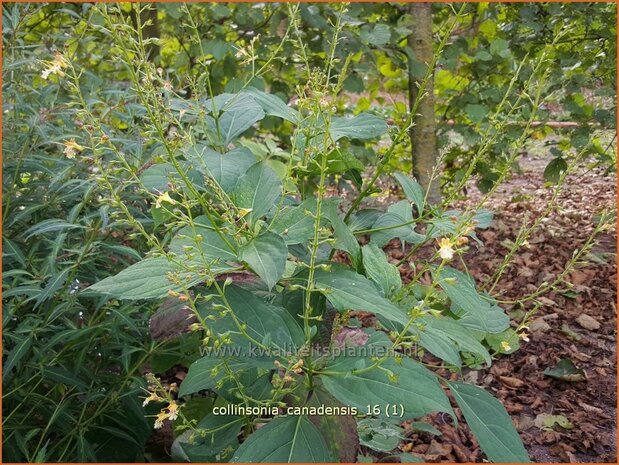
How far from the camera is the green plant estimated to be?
1.16 meters

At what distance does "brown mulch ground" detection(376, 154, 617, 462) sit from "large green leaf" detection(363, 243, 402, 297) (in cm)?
55

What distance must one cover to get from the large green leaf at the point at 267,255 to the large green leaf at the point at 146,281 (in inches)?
3.8

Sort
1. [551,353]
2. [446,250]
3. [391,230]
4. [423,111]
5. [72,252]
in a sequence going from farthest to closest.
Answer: [423,111] < [551,353] < [72,252] < [391,230] < [446,250]

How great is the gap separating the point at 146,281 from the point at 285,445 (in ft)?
1.35

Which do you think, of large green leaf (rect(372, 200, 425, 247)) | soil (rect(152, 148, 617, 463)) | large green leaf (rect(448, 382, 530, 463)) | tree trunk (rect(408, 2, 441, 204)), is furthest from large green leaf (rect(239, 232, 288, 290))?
tree trunk (rect(408, 2, 441, 204))

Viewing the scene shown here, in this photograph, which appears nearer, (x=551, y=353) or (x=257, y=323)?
(x=257, y=323)

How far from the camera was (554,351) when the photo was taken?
9.17 ft

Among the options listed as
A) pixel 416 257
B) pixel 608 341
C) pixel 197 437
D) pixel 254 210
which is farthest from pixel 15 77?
pixel 608 341

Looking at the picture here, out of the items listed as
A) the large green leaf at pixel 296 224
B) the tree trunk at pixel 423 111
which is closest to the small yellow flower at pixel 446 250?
the large green leaf at pixel 296 224

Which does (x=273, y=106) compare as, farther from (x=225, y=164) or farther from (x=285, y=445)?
(x=285, y=445)

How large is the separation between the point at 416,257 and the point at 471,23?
1.67 meters

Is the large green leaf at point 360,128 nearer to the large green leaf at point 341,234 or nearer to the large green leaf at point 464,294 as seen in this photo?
the large green leaf at point 341,234

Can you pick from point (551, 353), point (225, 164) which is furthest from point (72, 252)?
point (551, 353)

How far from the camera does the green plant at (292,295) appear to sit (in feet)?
3.80
